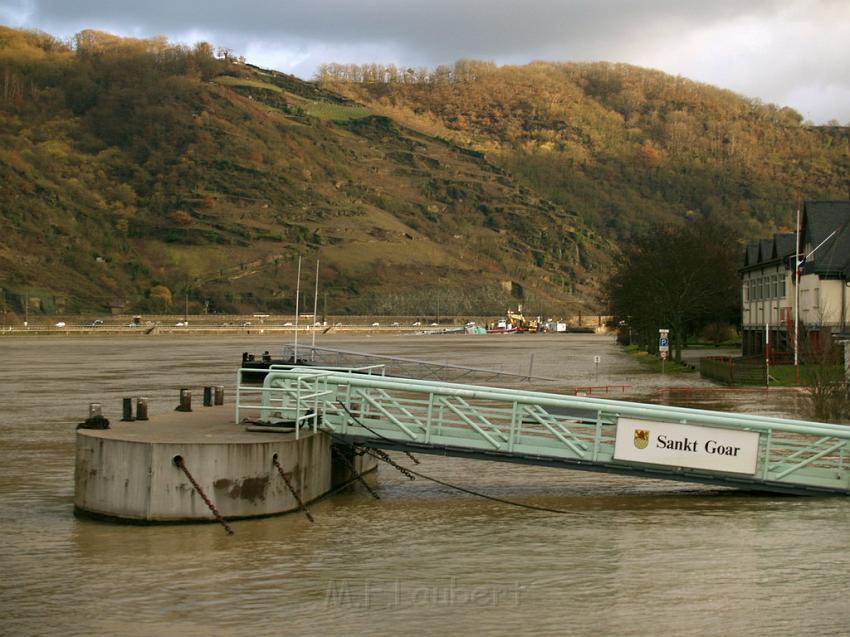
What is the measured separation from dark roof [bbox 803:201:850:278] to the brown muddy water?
136 feet

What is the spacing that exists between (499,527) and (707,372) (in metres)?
44.5

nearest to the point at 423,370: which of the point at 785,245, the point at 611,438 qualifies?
the point at 785,245

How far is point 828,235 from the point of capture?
66750 millimetres

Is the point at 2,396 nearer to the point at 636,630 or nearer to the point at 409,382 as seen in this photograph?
the point at 409,382

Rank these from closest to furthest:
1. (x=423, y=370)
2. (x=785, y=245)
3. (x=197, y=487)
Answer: (x=197, y=487), (x=423, y=370), (x=785, y=245)

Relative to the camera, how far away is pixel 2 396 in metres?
54.2

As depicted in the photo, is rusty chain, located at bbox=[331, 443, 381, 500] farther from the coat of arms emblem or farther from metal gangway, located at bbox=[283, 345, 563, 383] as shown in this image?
metal gangway, located at bbox=[283, 345, 563, 383]

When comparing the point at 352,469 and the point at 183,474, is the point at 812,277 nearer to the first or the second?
the point at 352,469

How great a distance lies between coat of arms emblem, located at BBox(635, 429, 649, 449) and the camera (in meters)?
23.4

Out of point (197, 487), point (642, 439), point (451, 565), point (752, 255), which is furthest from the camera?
point (752, 255)

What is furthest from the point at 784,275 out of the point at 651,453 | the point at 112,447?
the point at 112,447

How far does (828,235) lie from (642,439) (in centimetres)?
4724

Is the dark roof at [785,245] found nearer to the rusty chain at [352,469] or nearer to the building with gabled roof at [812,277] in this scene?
the building with gabled roof at [812,277]

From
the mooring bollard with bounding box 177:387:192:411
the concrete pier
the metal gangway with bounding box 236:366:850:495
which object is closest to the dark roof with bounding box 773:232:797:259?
the metal gangway with bounding box 236:366:850:495
